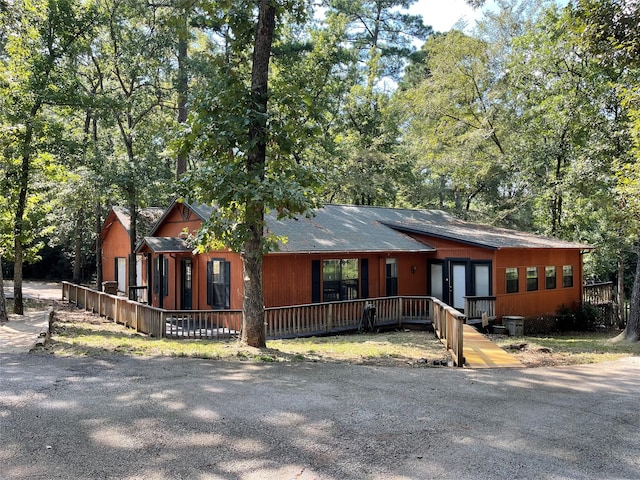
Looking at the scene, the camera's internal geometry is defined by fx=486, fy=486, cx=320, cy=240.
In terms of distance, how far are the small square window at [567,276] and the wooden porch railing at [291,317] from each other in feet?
Result: 23.7

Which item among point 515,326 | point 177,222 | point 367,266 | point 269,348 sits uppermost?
point 177,222

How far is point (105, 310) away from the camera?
16531 mm

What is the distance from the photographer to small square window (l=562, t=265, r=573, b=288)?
64.8 ft

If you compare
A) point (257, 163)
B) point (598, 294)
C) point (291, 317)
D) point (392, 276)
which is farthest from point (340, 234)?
point (598, 294)

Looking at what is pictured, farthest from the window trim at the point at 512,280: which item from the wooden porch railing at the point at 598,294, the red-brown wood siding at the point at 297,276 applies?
the wooden porch railing at the point at 598,294

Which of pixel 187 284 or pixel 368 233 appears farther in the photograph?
pixel 368 233

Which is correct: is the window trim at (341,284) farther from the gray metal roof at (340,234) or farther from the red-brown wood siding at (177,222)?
the red-brown wood siding at (177,222)

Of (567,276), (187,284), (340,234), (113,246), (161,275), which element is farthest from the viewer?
Answer: (113,246)

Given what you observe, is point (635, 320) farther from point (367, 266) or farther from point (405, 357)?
point (405, 357)

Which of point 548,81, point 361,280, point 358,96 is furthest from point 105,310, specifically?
point 548,81

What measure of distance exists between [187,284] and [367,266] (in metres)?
6.40

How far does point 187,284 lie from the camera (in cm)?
1728

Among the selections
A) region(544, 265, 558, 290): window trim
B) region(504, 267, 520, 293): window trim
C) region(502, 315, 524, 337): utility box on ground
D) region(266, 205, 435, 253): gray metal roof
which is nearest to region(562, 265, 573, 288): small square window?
region(544, 265, 558, 290): window trim

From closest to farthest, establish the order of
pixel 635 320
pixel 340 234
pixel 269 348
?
pixel 269 348
pixel 635 320
pixel 340 234
